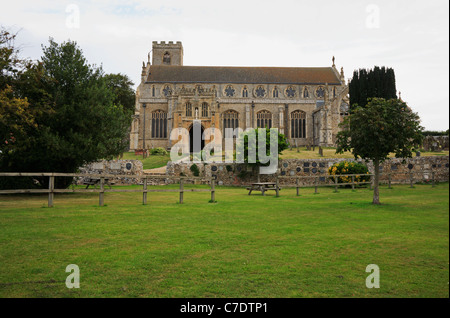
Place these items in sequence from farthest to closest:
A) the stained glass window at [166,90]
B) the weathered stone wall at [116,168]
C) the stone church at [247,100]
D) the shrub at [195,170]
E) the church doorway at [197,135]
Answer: the stained glass window at [166,90] → the stone church at [247,100] → the church doorway at [197,135] → the shrub at [195,170] → the weathered stone wall at [116,168]

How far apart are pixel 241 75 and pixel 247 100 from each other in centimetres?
556

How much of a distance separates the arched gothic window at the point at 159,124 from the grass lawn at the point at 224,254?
41.6 m

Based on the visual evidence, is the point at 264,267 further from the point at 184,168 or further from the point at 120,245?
the point at 184,168

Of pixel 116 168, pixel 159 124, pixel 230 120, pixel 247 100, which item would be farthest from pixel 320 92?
pixel 116 168

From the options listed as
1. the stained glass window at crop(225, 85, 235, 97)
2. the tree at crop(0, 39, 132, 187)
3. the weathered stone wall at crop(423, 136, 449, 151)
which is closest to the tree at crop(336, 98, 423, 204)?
the tree at crop(0, 39, 132, 187)

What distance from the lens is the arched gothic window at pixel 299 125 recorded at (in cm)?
5328

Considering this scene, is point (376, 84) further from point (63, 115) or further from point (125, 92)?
point (63, 115)

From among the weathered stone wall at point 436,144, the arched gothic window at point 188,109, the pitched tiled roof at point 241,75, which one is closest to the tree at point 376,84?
the weathered stone wall at point 436,144

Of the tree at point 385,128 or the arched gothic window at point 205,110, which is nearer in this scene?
the tree at point 385,128

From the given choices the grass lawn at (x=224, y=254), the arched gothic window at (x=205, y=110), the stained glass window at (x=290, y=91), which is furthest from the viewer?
the stained glass window at (x=290, y=91)

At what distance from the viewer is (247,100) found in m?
53.1

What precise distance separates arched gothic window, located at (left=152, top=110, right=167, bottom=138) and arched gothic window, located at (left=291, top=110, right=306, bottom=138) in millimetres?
20500

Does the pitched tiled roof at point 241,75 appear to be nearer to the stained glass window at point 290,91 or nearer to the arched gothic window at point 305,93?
the stained glass window at point 290,91
